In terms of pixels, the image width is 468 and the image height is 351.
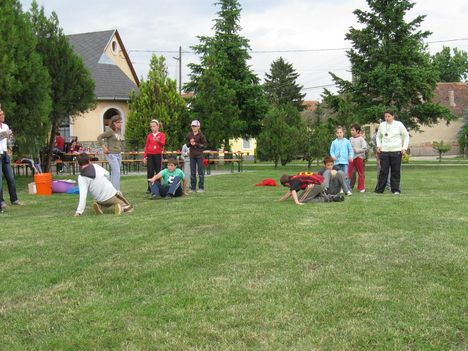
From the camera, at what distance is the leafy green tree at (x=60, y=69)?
64.6 feet

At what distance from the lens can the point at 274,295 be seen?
13.8 ft

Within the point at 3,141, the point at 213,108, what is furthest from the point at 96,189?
the point at 213,108

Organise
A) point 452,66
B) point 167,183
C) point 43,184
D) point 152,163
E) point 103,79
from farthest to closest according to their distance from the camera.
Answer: point 452,66, point 103,79, point 43,184, point 152,163, point 167,183

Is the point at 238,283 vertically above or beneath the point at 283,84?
beneath

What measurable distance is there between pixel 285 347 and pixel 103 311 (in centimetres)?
142

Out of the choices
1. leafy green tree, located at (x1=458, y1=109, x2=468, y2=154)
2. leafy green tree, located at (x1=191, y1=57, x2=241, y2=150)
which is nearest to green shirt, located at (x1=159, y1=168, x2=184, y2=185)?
leafy green tree, located at (x1=191, y1=57, x2=241, y2=150)

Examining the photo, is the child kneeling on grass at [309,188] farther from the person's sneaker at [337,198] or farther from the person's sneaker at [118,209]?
the person's sneaker at [118,209]

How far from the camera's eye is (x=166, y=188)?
38.1 feet

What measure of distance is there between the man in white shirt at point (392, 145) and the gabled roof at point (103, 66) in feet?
69.9

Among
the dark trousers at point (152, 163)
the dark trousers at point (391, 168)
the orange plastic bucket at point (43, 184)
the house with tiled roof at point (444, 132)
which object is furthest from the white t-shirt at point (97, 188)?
the house with tiled roof at point (444, 132)

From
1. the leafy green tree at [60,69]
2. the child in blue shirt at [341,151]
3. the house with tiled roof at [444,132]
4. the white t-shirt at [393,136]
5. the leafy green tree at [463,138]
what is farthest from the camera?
the house with tiled roof at [444,132]

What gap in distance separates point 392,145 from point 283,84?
58.4 m

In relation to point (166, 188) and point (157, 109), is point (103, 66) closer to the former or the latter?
point (157, 109)

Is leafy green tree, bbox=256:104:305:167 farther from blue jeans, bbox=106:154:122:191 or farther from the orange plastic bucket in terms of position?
blue jeans, bbox=106:154:122:191
